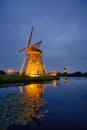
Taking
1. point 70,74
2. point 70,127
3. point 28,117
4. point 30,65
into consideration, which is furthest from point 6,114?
point 70,74

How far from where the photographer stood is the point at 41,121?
776cm

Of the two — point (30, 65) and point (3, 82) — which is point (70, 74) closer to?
point (30, 65)

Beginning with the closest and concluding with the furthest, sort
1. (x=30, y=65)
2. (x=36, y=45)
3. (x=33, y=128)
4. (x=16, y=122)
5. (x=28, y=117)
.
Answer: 1. (x=33, y=128)
2. (x=16, y=122)
3. (x=28, y=117)
4. (x=30, y=65)
5. (x=36, y=45)

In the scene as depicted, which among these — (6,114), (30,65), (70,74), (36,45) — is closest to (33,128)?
(6,114)

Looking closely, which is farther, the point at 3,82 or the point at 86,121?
the point at 3,82

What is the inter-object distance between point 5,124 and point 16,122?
461 millimetres

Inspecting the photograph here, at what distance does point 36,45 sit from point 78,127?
3558 centimetres

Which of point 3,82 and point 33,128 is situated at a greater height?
point 3,82

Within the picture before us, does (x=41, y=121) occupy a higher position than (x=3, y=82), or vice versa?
(x=3, y=82)

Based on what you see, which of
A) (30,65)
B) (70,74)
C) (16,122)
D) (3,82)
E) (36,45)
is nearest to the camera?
(16,122)

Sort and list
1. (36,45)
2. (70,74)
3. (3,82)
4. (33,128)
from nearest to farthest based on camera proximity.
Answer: (33,128), (3,82), (36,45), (70,74)

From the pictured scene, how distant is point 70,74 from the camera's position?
10356cm

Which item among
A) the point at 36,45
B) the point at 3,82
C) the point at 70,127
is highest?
the point at 36,45

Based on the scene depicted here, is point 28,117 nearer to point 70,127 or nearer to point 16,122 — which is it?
point 16,122
